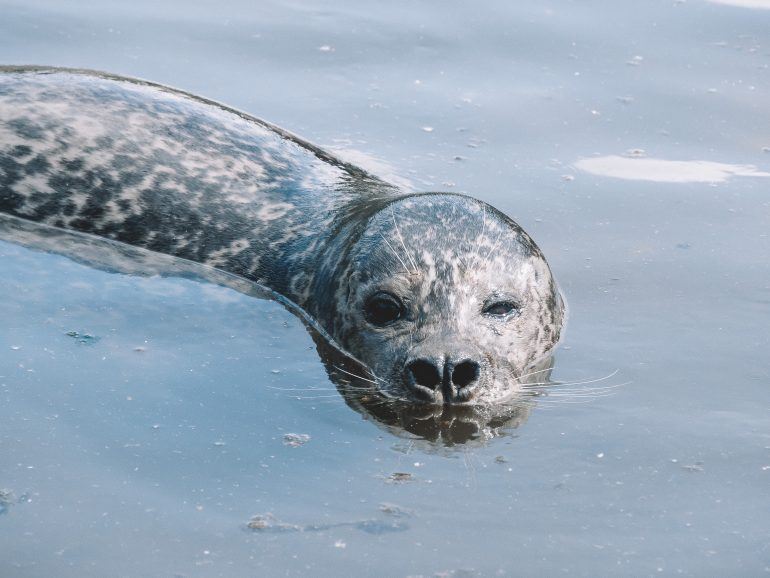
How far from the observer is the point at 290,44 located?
30.1ft

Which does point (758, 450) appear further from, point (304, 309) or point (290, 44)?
point (290, 44)

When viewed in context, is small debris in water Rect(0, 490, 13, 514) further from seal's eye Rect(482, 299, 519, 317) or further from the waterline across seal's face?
seal's eye Rect(482, 299, 519, 317)

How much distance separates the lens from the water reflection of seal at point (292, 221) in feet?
18.8

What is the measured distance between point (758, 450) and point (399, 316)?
5.05 ft

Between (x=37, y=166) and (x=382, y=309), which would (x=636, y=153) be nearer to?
(x=382, y=309)

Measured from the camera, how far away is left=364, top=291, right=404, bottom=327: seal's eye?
5.84m

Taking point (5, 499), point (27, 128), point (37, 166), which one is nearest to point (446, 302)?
point (5, 499)

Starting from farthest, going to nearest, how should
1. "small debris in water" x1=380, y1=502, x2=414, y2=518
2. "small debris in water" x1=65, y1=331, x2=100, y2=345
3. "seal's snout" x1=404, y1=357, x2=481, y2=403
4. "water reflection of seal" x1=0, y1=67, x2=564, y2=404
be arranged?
"water reflection of seal" x1=0, y1=67, x2=564, y2=404 < "small debris in water" x1=65, y1=331, x2=100, y2=345 < "seal's snout" x1=404, y1=357, x2=481, y2=403 < "small debris in water" x1=380, y1=502, x2=414, y2=518

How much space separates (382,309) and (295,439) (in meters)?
1.04

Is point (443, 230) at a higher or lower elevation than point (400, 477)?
higher

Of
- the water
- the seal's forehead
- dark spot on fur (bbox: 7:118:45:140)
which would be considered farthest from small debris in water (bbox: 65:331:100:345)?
dark spot on fur (bbox: 7:118:45:140)

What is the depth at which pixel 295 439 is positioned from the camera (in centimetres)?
499

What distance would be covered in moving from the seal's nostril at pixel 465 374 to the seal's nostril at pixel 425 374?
6cm

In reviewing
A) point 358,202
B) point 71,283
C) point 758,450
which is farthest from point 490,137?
point 758,450
